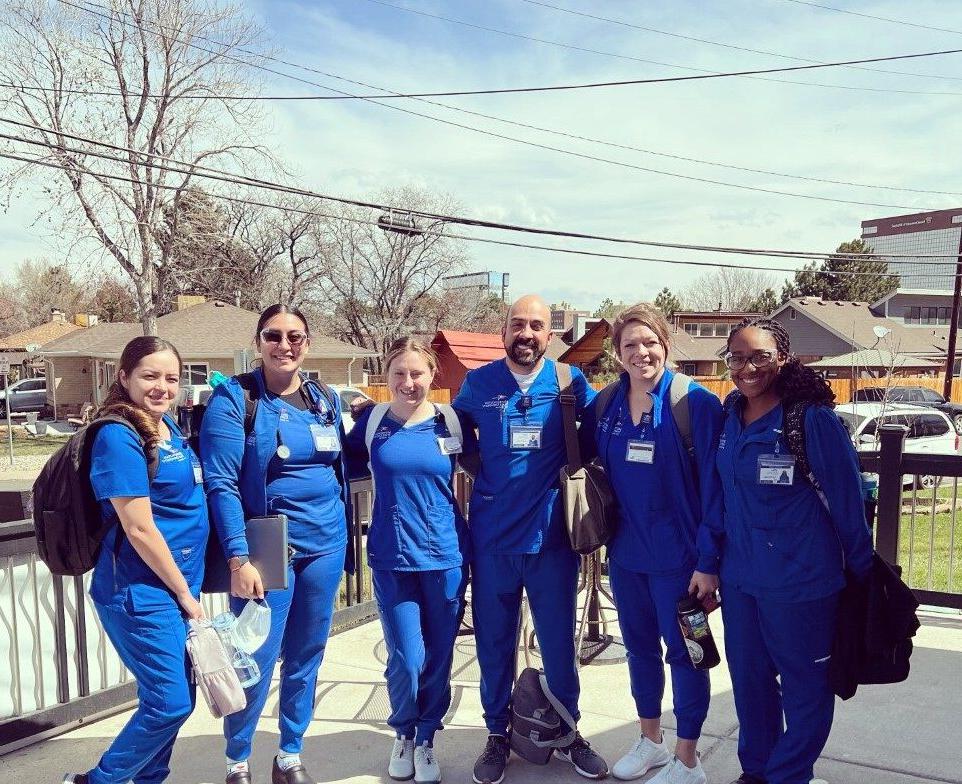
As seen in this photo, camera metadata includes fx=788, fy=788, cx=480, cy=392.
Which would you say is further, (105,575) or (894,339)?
(894,339)

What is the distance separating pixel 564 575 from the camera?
334 cm

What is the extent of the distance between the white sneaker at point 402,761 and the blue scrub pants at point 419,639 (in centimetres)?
7

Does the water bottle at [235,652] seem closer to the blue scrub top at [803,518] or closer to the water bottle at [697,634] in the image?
the water bottle at [697,634]

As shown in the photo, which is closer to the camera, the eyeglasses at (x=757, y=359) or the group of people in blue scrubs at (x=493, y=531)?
the group of people in blue scrubs at (x=493, y=531)

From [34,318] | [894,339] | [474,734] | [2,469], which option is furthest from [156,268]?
[34,318]

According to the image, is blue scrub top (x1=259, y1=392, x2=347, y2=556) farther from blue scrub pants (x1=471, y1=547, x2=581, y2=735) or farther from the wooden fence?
the wooden fence

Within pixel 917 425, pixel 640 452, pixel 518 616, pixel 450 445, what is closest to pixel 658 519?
pixel 640 452

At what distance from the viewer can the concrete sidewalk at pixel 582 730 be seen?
3418 millimetres

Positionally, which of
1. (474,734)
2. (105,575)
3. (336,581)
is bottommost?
(474,734)

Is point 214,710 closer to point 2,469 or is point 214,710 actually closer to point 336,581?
point 336,581

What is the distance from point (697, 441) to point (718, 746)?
61.6 inches

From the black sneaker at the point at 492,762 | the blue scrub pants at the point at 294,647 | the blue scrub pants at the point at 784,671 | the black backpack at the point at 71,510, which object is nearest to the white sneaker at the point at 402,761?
the black sneaker at the point at 492,762

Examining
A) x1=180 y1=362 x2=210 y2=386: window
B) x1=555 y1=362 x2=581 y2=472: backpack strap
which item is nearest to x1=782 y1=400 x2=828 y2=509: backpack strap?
x1=555 y1=362 x2=581 y2=472: backpack strap

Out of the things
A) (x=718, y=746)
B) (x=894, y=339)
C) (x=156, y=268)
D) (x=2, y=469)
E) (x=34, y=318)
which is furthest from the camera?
(x=34, y=318)
